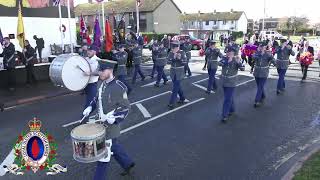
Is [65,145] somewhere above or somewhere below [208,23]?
below

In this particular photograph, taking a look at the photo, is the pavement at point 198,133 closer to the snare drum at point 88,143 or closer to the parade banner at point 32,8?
the snare drum at point 88,143

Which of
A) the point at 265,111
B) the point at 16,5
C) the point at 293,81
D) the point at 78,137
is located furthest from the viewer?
the point at 16,5

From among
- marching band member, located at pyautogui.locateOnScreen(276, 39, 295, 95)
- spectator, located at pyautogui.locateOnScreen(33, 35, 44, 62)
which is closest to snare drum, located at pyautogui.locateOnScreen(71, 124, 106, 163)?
marching band member, located at pyautogui.locateOnScreen(276, 39, 295, 95)

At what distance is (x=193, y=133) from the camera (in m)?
8.62

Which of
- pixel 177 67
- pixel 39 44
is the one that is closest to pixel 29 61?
pixel 177 67

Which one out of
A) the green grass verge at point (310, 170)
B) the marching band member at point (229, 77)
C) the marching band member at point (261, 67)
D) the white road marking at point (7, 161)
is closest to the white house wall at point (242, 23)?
the marching band member at point (261, 67)

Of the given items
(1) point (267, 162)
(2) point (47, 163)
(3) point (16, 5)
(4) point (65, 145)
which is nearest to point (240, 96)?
(1) point (267, 162)

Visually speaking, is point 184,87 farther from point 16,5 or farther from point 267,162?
point 16,5

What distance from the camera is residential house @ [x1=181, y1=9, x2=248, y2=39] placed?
82688mm

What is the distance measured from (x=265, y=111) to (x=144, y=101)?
3914mm

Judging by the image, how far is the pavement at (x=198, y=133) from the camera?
21.3ft

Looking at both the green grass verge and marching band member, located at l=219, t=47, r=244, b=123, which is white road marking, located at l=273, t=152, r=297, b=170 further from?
marching band member, located at l=219, t=47, r=244, b=123

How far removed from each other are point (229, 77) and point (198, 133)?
1934 mm

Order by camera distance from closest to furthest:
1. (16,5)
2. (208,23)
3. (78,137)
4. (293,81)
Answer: (78,137), (293,81), (16,5), (208,23)
